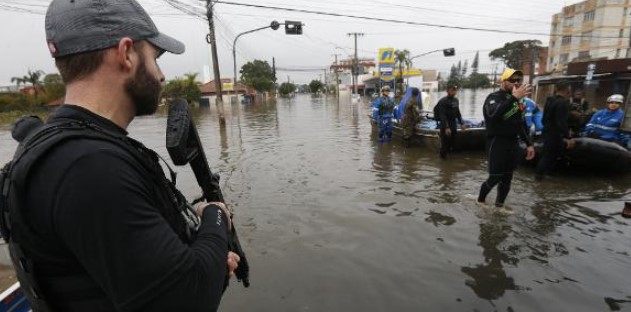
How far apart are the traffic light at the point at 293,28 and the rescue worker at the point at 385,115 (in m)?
6.86

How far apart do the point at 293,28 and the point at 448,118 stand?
33.4 ft

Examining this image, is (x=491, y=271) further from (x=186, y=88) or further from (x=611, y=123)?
(x=186, y=88)

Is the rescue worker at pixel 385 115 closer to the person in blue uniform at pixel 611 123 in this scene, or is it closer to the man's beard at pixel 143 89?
the person in blue uniform at pixel 611 123

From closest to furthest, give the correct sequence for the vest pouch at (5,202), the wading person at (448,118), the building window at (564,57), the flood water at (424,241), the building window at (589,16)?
the vest pouch at (5,202), the flood water at (424,241), the wading person at (448,118), the building window at (589,16), the building window at (564,57)

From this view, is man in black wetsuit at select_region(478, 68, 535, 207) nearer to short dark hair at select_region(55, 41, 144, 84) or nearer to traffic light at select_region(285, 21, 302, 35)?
short dark hair at select_region(55, 41, 144, 84)

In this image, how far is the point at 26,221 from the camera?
98 cm

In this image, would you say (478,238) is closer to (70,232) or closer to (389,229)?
(389,229)

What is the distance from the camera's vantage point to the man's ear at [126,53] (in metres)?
1.12

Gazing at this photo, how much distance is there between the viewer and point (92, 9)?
3.59ft

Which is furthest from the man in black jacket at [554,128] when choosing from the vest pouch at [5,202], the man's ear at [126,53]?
the vest pouch at [5,202]

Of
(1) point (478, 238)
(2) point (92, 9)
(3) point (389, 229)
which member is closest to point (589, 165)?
(1) point (478, 238)

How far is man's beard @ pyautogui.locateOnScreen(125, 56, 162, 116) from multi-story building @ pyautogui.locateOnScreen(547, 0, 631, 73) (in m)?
50.4

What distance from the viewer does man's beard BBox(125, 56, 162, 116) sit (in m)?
1.19

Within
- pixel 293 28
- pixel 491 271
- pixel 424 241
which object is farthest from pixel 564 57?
pixel 491 271
